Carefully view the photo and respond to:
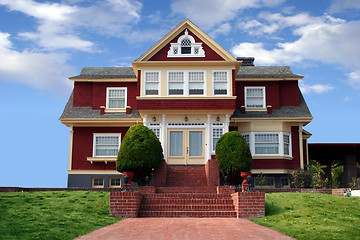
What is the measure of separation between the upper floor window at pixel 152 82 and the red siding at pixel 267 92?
5.60 meters

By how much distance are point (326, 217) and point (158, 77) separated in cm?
1354

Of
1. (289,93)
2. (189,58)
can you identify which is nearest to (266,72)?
(289,93)

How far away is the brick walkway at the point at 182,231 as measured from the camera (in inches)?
389

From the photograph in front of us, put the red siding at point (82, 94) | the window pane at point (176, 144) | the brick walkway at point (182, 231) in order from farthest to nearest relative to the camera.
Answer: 1. the red siding at point (82, 94)
2. the window pane at point (176, 144)
3. the brick walkway at point (182, 231)

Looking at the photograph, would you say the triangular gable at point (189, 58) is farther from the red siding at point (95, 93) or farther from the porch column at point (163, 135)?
the porch column at point (163, 135)

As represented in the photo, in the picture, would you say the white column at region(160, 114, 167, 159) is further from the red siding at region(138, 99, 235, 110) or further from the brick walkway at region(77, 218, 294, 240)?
the brick walkway at region(77, 218, 294, 240)

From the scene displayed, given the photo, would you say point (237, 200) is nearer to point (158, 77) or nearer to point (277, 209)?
point (277, 209)

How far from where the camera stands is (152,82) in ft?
78.1

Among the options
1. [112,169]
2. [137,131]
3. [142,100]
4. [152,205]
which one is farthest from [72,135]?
[152,205]

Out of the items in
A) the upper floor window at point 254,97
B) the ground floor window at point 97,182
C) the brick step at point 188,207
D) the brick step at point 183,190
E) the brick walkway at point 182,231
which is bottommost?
the brick walkway at point 182,231

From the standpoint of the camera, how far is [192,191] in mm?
18078

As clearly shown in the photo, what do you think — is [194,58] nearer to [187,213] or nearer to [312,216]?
[187,213]

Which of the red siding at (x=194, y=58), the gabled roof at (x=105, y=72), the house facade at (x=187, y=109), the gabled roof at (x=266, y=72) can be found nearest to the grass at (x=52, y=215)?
the house facade at (x=187, y=109)

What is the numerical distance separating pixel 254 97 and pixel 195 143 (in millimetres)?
5583
